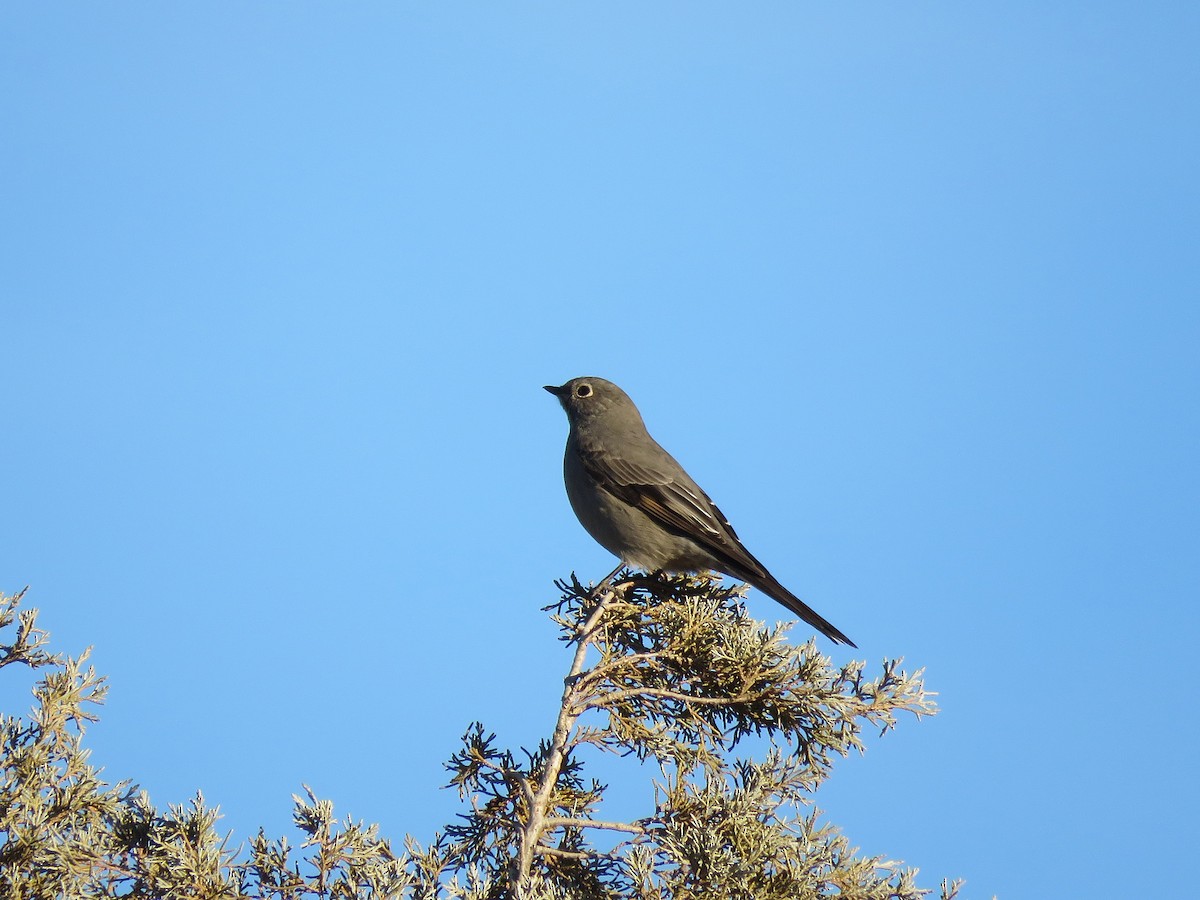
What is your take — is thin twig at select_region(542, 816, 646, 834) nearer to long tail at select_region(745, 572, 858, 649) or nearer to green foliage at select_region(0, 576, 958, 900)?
green foliage at select_region(0, 576, 958, 900)

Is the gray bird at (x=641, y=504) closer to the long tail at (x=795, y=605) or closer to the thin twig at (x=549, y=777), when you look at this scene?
the long tail at (x=795, y=605)

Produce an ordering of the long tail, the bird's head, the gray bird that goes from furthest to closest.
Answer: the bird's head → the gray bird → the long tail

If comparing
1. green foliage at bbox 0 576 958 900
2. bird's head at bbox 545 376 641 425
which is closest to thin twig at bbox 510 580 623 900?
green foliage at bbox 0 576 958 900

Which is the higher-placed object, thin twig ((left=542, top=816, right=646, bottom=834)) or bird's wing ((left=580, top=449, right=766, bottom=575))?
bird's wing ((left=580, top=449, right=766, bottom=575))

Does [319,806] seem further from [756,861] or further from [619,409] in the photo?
[619,409]

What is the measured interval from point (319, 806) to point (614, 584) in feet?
9.27

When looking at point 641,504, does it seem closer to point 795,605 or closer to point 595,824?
point 795,605

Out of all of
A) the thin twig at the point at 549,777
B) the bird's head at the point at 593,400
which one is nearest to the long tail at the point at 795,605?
the thin twig at the point at 549,777

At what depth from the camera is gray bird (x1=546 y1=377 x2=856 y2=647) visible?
26.8 feet

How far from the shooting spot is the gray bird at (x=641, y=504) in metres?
8.16

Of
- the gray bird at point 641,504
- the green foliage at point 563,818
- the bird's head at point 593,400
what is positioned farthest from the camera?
the bird's head at point 593,400

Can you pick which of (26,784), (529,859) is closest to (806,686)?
(529,859)

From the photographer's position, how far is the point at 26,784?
4.86 m

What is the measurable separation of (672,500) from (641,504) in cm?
25
